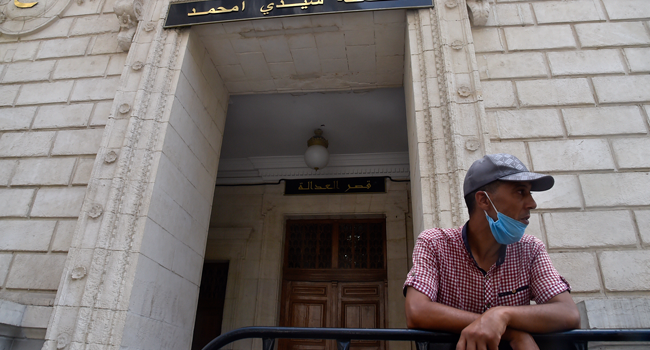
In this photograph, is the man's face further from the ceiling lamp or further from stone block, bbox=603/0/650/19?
the ceiling lamp

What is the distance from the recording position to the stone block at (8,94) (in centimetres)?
486

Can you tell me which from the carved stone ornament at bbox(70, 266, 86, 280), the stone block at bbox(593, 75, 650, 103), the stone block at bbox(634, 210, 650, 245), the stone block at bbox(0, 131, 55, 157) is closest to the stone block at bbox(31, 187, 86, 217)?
the stone block at bbox(0, 131, 55, 157)

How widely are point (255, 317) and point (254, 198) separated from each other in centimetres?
228

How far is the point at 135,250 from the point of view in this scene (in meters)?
3.61

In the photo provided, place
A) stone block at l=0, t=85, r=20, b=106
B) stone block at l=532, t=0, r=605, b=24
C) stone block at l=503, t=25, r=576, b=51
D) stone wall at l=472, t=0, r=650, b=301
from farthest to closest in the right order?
stone block at l=0, t=85, r=20, b=106
stone block at l=532, t=0, r=605, b=24
stone block at l=503, t=25, r=576, b=51
stone wall at l=472, t=0, r=650, b=301

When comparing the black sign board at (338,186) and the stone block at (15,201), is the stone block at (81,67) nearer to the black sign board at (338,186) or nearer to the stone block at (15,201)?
the stone block at (15,201)

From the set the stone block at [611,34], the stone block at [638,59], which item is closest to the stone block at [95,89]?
the stone block at [611,34]

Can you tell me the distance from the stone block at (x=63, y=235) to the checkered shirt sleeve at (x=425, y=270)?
364 cm

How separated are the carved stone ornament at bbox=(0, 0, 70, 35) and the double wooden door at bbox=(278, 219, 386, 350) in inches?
195

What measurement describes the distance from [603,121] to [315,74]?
3271 millimetres

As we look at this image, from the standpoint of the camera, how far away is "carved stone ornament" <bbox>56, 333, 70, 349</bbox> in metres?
3.22

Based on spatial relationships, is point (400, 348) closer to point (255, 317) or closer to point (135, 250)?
point (255, 317)

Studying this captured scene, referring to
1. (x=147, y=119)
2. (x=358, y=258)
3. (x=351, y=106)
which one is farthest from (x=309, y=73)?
(x=358, y=258)

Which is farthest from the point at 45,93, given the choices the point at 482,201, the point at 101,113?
the point at 482,201
